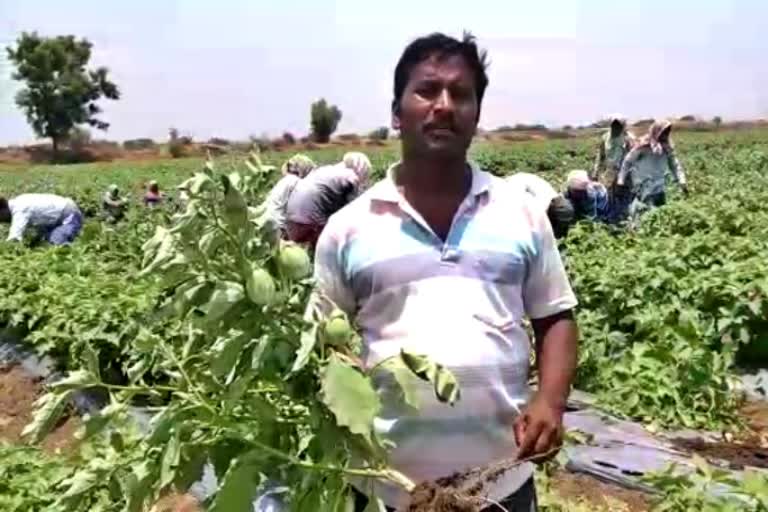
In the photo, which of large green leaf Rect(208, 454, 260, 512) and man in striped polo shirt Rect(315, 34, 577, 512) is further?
man in striped polo shirt Rect(315, 34, 577, 512)

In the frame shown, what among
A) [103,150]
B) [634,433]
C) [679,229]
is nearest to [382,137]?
[103,150]

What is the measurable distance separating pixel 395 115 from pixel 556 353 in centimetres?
54

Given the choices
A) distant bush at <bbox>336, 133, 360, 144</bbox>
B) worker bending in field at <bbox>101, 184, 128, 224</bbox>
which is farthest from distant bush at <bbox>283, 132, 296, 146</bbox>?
worker bending in field at <bbox>101, 184, 128, 224</bbox>

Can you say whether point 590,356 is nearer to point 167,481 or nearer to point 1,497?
point 1,497

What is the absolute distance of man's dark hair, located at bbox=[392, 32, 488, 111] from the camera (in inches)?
87.2

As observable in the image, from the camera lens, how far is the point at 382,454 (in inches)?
72.6

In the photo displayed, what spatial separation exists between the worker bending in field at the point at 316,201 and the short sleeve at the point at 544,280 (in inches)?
154

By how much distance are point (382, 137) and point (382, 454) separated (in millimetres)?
55849

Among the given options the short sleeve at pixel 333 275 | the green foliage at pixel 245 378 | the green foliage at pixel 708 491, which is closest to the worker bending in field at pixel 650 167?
the green foliage at pixel 708 491

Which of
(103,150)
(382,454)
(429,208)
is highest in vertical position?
(429,208)

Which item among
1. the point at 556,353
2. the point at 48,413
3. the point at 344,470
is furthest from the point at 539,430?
the point at 48,413

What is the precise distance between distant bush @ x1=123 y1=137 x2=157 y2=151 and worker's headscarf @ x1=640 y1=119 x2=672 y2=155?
5357 cm

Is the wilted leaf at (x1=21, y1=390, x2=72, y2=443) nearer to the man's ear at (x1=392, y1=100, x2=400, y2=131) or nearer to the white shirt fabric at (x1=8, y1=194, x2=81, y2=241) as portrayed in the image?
the man's ear at (x1=392, y1=100, x2=400, y2=131)

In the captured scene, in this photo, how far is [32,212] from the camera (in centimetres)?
1005
